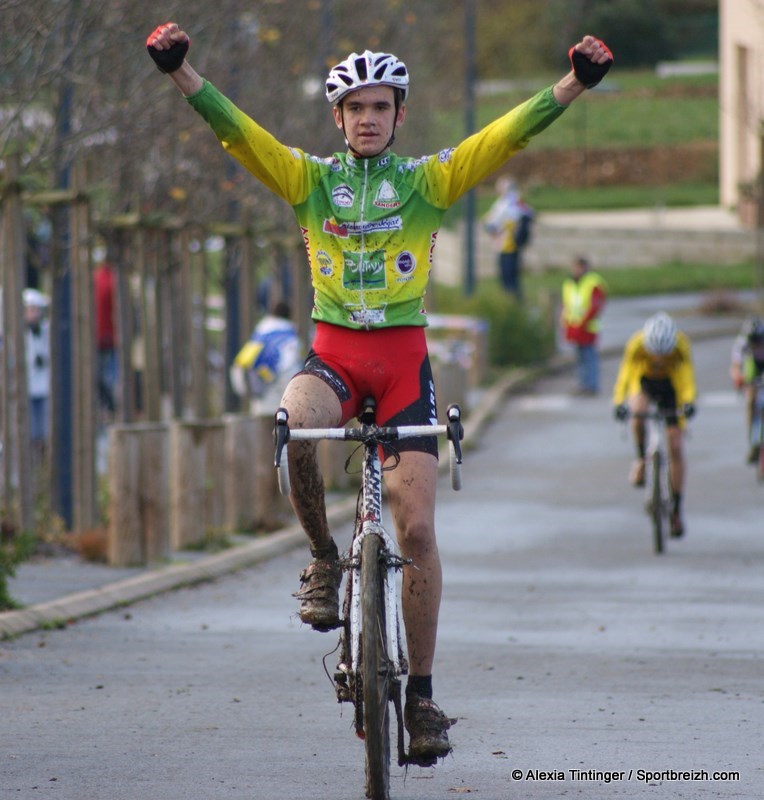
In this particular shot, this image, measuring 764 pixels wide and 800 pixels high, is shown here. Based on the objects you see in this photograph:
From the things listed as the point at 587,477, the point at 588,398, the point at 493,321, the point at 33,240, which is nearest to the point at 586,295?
the point at 588,398

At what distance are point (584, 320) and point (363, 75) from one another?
2218cm

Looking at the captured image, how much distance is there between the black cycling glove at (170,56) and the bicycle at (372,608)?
118cm

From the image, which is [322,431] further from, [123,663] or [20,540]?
[20,540]

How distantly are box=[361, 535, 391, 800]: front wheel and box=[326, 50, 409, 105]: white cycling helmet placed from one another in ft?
5.26

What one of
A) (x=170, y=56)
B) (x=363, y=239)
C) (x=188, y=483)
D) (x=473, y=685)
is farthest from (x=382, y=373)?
(x=188, y=483)

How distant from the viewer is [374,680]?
6168 mm

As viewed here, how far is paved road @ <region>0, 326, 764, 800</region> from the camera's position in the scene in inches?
267

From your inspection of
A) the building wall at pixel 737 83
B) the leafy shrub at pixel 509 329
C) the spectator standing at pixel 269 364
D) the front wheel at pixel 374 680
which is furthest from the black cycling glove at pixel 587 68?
the building wall at pixel 737 83

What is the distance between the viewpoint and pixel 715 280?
43594mm

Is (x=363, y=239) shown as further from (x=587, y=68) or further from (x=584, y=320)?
(x=584, y=320)

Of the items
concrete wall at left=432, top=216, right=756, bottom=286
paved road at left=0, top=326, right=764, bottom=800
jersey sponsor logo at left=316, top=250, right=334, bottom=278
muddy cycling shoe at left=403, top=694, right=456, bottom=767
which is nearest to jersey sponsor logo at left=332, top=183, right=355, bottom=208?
jersey sponsor logo at left=316, top=250, right=334, bottom=278

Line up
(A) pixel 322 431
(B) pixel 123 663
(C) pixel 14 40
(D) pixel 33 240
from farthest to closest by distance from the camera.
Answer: (D) pixel 33 240
(C) pixel 14 40
(B) pixel 123 663
(A) pixel 322 431

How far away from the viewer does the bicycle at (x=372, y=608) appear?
20.2 feet

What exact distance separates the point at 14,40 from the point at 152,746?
6.69 metres
